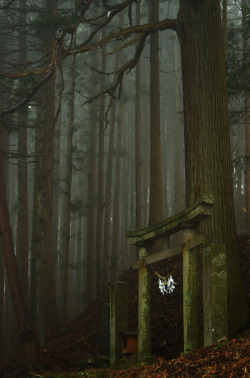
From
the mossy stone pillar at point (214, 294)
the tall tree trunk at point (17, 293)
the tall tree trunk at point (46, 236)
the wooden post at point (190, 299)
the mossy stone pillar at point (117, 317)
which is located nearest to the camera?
the mossy stone pillar at point (214, 294)

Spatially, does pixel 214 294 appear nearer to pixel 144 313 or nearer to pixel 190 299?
pixel 190 299

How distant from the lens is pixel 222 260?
23.4 feet

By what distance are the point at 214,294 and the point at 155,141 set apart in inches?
458

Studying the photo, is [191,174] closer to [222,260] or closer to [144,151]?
[222,260]

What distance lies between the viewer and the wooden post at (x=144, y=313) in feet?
27.6

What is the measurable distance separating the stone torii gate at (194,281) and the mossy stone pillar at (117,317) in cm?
92

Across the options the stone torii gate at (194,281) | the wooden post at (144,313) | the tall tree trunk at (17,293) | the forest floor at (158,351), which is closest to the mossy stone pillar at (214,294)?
the stone torii gate at (194,281)

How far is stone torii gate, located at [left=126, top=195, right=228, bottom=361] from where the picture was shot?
6.96 metres

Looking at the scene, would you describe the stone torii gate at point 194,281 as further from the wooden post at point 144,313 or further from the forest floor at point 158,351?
the forest floor at point 158,351

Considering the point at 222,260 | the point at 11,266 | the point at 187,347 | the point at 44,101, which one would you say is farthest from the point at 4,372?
the point at 44,101

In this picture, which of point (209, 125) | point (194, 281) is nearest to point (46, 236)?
point (209, 125)

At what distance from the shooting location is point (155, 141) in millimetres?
18172

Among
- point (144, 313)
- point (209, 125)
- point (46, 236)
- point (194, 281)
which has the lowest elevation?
point (144, 313)

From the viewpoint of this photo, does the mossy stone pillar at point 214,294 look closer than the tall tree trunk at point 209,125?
Yes
